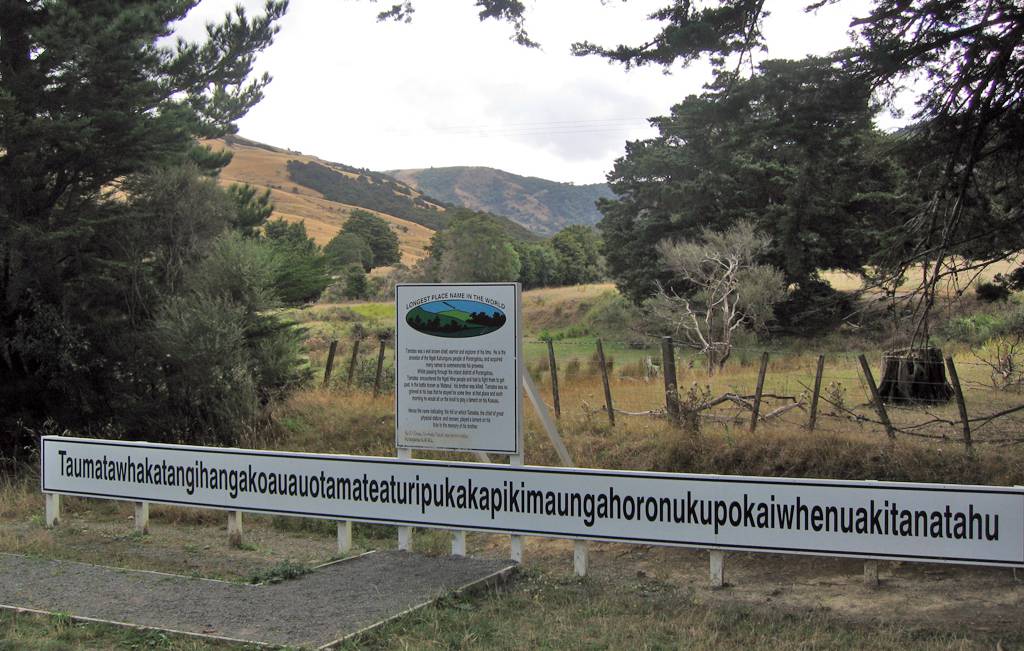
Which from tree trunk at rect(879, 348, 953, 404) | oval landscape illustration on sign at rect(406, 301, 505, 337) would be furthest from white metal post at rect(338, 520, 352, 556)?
tree trunk at rect(879, 348, 953, 404)

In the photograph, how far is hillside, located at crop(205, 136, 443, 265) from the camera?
12400 centimetres

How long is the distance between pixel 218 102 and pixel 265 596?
18.3m

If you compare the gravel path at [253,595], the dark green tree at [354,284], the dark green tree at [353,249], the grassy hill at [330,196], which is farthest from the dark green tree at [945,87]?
the grassy hill at [330,196]

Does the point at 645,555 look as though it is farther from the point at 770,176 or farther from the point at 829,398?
the point at 770,176

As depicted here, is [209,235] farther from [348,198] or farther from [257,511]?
[348,198]

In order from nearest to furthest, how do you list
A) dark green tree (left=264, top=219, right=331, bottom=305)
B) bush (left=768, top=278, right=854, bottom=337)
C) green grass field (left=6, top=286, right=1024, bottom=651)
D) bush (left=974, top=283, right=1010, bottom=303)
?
green grass field (left=6, top=286, right=1024, bottom=651) → bush (left=974, top=283, right=1010, bottom=303) → dark green tree (left=264, top=219, right=331, bottom=305) → bush (left=768, top=278, right=854, bottom=337)

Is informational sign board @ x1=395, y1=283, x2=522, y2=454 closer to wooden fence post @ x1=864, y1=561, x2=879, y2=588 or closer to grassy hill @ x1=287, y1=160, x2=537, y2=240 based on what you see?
wooden fence post @ x1=864, y1=561, x2=879, y2=588

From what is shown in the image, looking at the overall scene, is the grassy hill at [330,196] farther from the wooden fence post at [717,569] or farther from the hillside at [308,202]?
the wooden fence post at [717,569]

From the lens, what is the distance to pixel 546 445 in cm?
1362

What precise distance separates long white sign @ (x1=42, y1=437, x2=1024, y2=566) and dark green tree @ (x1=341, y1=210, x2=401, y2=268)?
9343 centimetres

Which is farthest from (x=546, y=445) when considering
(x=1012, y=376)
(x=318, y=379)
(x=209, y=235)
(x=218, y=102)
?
(x=218, y=102)

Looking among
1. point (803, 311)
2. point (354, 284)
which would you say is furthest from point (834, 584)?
point (354, 284)

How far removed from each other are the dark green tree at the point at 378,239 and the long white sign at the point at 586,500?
→ 9343 centimetres

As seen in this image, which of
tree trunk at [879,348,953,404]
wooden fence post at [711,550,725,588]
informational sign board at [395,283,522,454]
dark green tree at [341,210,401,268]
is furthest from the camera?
dark green tree at [341,210,401,268]
